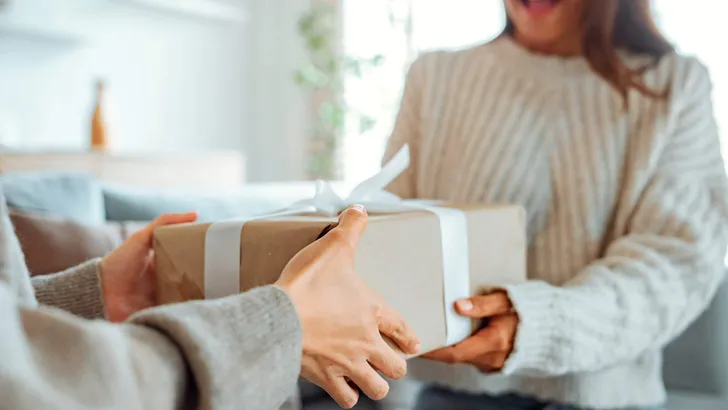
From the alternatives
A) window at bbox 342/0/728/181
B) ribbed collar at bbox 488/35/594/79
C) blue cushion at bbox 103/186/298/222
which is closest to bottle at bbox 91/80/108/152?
blue cushion at bbox 103/186/298/222

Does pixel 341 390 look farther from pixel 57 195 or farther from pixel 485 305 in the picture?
pixel 57 195

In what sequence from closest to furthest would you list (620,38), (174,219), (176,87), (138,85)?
(174,219) < (620,38) < (138,85) < (176,87)

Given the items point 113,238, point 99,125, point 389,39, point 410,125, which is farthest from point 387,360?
point 389,39

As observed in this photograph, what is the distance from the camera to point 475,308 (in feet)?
2.37

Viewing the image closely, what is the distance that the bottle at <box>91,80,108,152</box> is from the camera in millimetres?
2262

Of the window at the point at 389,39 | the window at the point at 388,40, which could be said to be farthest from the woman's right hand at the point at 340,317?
the window at the point at 388,40

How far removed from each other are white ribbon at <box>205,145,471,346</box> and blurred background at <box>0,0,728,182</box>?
1806 mm

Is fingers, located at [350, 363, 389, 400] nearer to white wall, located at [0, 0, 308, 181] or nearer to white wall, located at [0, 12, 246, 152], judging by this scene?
white wall, located at [0, 0, 308, 181]

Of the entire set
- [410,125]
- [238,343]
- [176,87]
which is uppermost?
[176,87]

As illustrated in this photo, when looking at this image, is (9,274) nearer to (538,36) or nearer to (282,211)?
(282,211)

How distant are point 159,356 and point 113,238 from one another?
30.6 inches

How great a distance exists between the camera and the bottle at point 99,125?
7.42ft

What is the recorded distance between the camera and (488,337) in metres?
0.75

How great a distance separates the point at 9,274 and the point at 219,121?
3.02 m
